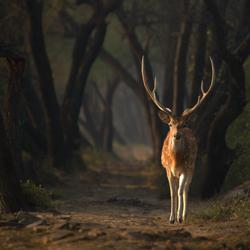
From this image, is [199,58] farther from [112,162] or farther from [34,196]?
[112,162]

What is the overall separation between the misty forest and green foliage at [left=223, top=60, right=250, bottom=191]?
26mm

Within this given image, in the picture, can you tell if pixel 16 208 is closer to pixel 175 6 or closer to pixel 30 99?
pixel 30 99

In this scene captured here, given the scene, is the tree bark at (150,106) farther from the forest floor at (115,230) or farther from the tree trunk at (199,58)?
the forest floor at (115,230)

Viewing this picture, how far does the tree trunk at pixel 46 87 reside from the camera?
68.1 ft

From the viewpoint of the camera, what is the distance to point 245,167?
17438 mm

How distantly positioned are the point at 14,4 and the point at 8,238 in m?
12.6

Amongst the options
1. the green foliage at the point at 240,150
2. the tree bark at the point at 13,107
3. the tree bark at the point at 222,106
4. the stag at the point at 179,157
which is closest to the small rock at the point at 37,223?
the stag at the point at 179,157

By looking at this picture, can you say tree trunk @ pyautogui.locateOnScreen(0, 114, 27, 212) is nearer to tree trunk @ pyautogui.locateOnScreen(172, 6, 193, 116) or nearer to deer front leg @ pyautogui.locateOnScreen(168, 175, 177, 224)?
deer front leg @ pyautogui.locateOnScreen(168, 175, 177, 224)

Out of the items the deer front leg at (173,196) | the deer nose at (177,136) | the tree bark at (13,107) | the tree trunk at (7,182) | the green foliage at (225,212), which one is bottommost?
the green foliage at (225,212)

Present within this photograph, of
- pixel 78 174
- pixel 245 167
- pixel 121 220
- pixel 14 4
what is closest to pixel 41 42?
pixel 14 4

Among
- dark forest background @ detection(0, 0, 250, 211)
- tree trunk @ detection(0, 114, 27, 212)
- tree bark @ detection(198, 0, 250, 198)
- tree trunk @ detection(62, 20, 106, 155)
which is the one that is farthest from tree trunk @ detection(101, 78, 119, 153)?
tree trunk @ detection(0, 114, 27, 212)

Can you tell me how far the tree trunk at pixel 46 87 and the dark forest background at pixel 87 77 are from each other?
3 cm

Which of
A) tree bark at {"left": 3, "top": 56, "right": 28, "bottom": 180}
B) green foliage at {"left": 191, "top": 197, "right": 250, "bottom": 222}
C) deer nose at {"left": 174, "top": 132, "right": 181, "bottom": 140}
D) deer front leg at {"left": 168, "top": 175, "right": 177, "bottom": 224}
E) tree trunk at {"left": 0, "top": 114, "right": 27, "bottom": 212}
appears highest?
tree bark at {"left": 3, "top": 56, "right": 28, "bottom": 180}

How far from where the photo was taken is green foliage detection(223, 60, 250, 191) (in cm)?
1748
